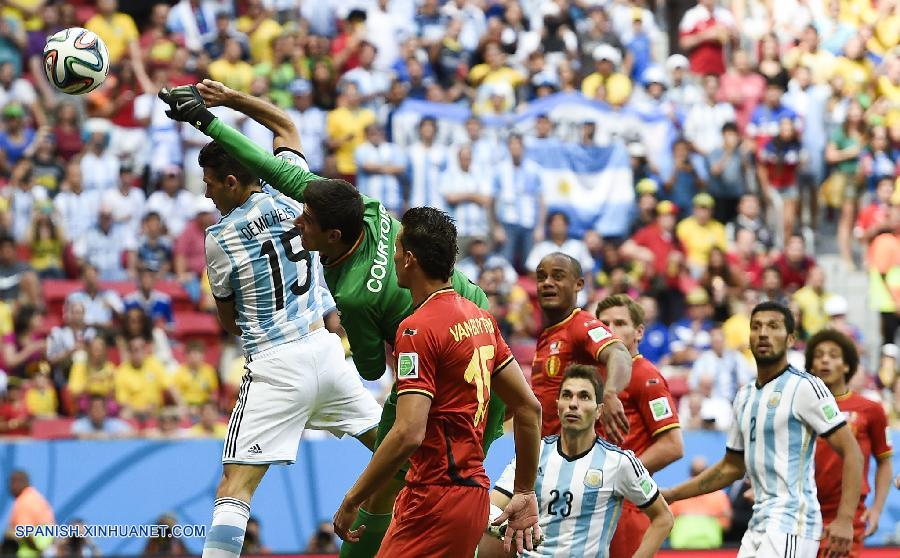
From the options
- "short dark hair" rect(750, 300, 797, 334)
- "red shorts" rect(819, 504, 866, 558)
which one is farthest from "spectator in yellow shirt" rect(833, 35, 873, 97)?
"short dark hair" rect(750, 300, 797, 334)

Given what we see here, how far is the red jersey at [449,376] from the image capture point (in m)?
6.23

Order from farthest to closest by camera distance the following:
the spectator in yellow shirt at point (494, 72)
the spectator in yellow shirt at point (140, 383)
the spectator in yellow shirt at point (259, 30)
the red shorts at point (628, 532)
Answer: the spectator in yellow shirt at point (494, 72) → the spectator in yellow shirt at point (259, 30) → the spectator in yellow shirt at point (140, 383) → the red shorts at point (628, 532)

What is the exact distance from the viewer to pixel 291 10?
20.0m

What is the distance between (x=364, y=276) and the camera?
7.24 m

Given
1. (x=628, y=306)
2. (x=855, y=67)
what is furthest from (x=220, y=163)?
(x=855, y=67)

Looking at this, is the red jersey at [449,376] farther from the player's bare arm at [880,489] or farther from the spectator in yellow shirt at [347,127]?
the spectator in yellow shirt at [347,127]

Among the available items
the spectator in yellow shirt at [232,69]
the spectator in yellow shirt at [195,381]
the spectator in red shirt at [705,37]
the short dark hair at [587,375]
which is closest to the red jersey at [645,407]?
the short dark hair at [587,375]

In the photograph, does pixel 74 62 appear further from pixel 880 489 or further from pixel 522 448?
pixel 880 489

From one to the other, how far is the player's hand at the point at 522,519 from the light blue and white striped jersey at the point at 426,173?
11.3 m

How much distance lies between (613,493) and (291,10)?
13336 millimetres

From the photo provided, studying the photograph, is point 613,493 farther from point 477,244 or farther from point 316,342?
point 477,244

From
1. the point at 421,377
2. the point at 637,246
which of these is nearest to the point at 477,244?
the point at 637,246

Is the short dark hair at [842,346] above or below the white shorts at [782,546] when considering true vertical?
above

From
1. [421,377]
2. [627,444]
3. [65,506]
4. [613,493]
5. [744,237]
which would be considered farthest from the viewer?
[744,237]
